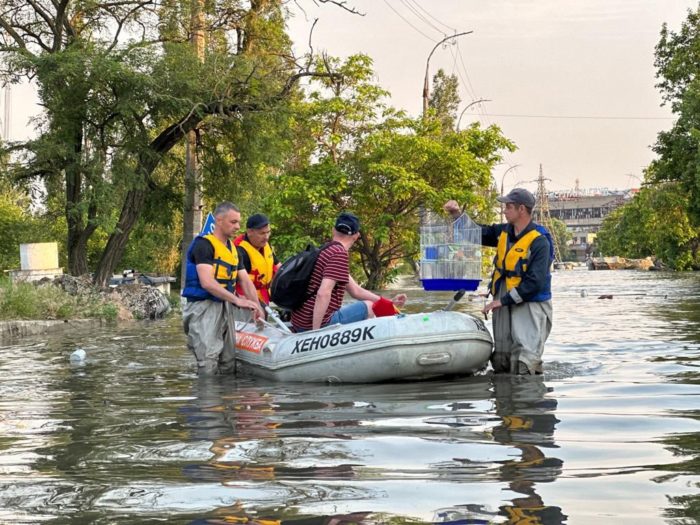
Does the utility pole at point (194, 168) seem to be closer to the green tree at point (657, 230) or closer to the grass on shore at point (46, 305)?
the grass on shore at point (46, 305)

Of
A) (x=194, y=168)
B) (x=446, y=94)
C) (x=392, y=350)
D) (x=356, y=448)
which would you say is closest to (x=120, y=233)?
(x=194, y=168)

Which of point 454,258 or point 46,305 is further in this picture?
point 46,305

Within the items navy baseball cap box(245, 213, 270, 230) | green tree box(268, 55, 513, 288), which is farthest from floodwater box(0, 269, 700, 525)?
green tree box(268, 55, 513, 288)

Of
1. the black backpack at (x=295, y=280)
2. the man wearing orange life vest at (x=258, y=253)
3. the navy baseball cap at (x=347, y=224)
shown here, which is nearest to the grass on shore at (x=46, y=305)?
the man wearing orange life vest at (x=258, y=253)

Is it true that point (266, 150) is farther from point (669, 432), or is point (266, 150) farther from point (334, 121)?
point (669, 432)

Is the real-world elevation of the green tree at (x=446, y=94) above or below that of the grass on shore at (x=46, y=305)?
above

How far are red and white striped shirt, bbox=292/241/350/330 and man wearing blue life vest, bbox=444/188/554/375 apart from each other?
1169 millimetres

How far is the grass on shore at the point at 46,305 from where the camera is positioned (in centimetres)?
1967

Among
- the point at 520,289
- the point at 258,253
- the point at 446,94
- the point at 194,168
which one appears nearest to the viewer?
the point at 520,289

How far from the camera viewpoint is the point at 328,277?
10.3 m

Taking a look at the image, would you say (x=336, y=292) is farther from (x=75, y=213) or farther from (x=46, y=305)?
(x=75, y=213)

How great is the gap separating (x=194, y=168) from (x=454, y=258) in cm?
2115

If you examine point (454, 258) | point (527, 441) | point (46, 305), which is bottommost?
point (527, 441)

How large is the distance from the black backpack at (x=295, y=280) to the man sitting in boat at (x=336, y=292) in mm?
54
